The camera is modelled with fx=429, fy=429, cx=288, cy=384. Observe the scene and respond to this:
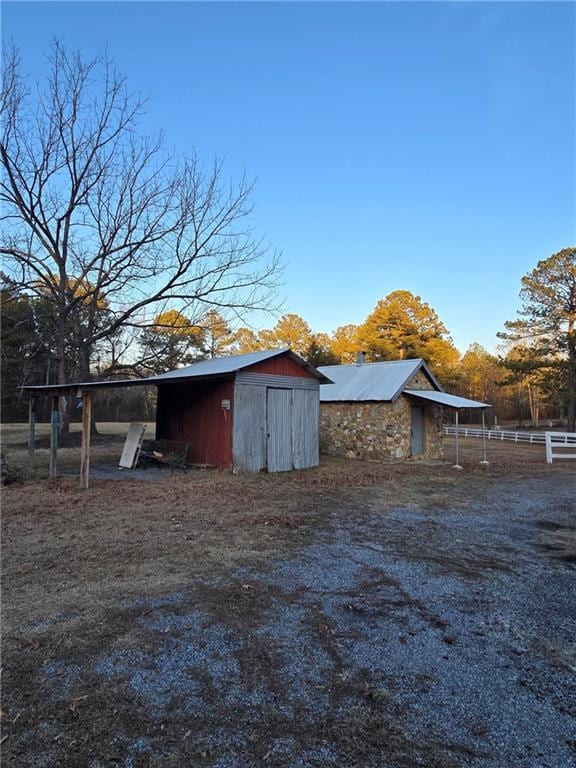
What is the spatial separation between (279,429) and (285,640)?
29.2 ft

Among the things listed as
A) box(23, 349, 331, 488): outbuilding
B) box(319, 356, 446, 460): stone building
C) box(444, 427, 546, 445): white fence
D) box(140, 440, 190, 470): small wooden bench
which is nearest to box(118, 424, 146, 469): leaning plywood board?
box(140, 440, 190, 470): small wooden bench

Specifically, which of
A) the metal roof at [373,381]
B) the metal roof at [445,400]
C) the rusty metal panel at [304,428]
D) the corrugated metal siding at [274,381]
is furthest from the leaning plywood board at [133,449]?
the metal roof at [445,400]

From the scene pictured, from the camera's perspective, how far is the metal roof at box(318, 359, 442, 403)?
14.3m

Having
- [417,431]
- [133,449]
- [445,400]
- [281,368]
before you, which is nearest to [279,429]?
[281,368]

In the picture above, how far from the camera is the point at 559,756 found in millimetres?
2021

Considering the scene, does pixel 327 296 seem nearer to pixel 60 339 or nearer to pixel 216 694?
pixel 60 339

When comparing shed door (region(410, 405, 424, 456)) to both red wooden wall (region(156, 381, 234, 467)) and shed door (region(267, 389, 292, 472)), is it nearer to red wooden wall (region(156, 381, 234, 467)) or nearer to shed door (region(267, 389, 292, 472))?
shed door (region(267, 389, 292, 472))

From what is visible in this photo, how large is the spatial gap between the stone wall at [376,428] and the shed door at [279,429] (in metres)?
3.66

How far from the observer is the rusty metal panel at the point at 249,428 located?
10.9 meters

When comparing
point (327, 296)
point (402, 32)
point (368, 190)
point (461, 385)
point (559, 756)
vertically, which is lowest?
point (559, 756)

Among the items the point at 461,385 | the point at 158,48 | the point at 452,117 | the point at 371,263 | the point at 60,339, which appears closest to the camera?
the point at 158,48

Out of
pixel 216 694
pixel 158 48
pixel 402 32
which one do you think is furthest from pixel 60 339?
pixel 216 694

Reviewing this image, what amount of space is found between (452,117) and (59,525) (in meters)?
13.5

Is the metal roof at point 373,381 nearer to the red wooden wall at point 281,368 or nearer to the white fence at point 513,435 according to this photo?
the red wooden wall at point 281,368
